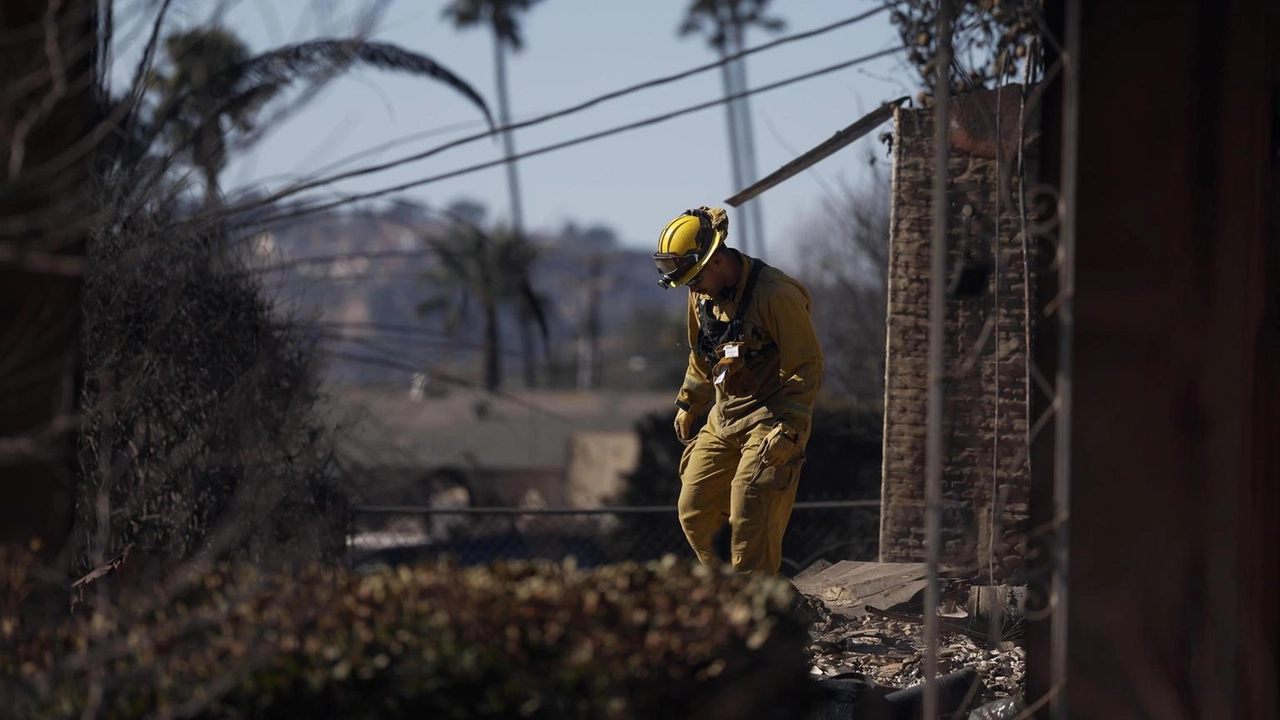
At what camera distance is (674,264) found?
657cm

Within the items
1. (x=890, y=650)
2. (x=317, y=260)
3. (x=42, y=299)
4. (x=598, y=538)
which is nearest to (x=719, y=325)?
(x=890, y=650)

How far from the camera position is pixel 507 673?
11.2ft

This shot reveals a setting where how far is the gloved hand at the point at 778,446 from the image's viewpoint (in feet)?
21.1

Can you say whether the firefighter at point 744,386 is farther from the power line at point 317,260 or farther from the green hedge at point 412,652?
the power line at point 317,260

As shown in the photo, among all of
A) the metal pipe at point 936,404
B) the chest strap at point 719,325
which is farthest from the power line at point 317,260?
the metal pipe at point 936,404

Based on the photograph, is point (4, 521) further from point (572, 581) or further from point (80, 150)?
point (572, 581)

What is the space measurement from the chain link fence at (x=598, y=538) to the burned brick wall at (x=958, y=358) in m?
1.03

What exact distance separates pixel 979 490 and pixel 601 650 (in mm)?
5643

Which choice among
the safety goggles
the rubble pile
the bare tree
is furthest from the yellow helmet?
the bare tree

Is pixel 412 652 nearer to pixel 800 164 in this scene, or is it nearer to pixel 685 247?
pixel 685 247

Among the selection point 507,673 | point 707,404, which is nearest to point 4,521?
point 507,673

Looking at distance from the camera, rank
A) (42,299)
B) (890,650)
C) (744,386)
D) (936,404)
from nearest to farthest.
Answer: (936,404) → (42,299) → (744,386) → (890,650)

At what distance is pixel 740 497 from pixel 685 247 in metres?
1.19

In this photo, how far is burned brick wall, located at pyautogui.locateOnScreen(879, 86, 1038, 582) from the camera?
332 inches
